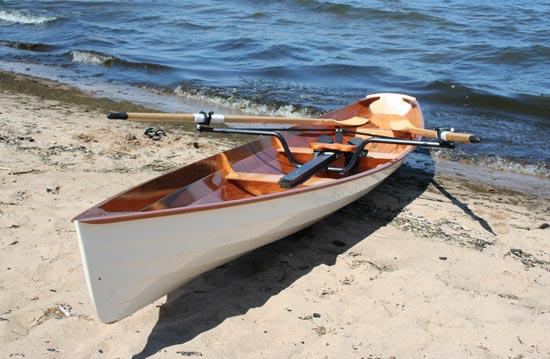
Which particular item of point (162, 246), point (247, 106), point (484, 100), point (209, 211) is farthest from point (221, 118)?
point (484, 100)

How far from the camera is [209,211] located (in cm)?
364

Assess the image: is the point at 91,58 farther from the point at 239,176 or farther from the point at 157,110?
the point at 239,176

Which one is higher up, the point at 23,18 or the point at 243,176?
the point at 243,176

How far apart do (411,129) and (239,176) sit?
7.03 feet

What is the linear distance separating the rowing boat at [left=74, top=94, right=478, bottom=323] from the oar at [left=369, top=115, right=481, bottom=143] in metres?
0.07

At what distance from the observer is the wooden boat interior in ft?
13.1

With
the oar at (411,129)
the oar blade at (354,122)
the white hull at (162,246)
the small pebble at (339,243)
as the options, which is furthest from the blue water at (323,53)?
the white hull at (162,246)

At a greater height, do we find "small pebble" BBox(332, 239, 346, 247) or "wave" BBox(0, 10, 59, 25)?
"wave" BBox(0, 10, 59, 25)

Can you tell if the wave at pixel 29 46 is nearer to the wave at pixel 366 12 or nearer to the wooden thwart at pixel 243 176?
the wave at pixel 366 12

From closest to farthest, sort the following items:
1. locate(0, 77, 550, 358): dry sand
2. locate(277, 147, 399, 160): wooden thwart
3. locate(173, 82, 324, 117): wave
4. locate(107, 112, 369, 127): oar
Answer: locate(0, 77, 550, 358): dry sand, locate(107, 112, 369, 127): oar, locate(277, 147, 399, 160): wooden thwart, locate(173, 82, 324, 117): wave

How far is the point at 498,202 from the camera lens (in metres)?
6.02

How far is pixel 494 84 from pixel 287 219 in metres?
7.54

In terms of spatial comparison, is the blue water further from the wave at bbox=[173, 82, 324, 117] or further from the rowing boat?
the rowing boat

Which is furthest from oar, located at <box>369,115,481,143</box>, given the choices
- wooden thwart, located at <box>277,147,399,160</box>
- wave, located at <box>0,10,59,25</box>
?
wave, located at <box>0,10,59,25</box>
